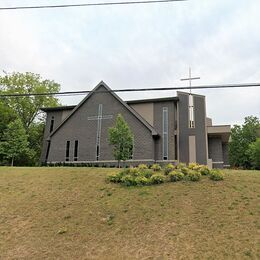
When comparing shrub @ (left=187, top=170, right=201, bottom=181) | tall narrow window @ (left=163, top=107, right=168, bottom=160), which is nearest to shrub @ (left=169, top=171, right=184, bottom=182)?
shrub @ (left=187, top=170, right=201, bottom=181)

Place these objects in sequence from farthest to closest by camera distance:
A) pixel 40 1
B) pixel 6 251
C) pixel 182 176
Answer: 1. pixel 182 176
2. pixel 6 251
3. pixel 40 1

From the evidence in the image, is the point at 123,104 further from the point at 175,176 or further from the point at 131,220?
the point at 131,220

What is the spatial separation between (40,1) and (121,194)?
9.57 m

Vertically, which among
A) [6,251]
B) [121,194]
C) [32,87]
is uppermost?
[32,87]

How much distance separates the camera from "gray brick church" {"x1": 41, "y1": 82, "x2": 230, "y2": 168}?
30078mm

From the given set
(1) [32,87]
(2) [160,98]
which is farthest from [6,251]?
(1) [32,87]

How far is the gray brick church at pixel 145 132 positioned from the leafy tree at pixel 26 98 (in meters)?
14.4

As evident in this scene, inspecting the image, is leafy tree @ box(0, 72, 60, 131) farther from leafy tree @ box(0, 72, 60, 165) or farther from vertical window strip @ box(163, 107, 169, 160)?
vertical window strip @ box(163, 107, 169, 160)

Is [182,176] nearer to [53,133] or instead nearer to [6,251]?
[6,251]

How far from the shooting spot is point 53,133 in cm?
3347

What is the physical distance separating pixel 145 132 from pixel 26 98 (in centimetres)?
2381

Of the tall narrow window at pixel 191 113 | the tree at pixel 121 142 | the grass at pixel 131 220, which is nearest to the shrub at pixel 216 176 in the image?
the grass at pixel 131 220

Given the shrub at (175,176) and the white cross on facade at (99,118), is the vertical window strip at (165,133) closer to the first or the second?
the white cross on facade at (99,118)

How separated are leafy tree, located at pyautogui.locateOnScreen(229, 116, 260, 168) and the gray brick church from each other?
23432mm
